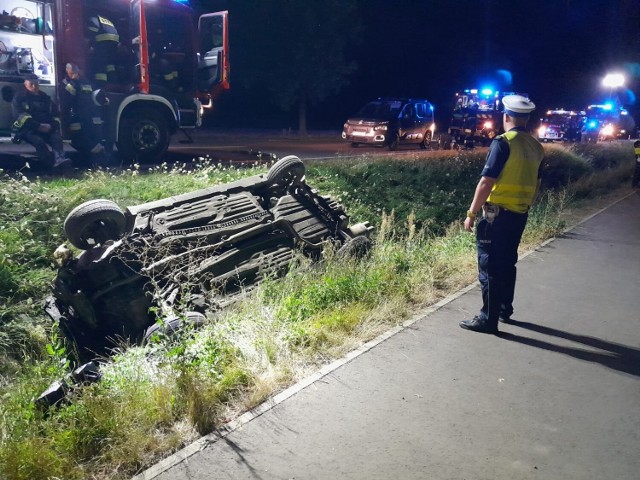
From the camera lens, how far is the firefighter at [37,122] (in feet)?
36.8

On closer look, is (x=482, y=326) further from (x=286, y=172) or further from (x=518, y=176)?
(x=286, y=172)

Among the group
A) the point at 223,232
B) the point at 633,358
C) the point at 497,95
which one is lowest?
the point at 633,358

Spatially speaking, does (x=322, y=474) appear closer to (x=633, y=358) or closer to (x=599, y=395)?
(x=599, y=395)

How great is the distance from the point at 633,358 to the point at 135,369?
389 cm

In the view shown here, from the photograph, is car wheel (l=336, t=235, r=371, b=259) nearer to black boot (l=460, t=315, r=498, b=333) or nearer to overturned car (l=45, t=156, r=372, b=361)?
overturned car (l=45, t=156, r=372, b=361)

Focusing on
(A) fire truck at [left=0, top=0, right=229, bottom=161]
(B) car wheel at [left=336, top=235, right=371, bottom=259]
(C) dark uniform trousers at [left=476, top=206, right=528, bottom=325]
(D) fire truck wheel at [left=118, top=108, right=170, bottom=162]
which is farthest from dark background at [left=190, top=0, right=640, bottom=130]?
(C) dark uniform trousers at [left=476, top=206, right=528, bottom=325]

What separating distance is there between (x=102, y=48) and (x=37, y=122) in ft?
7.09

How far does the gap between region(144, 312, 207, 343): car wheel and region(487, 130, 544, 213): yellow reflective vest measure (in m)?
2.76

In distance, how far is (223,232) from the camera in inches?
263

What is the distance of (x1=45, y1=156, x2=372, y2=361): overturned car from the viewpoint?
568 centimetres

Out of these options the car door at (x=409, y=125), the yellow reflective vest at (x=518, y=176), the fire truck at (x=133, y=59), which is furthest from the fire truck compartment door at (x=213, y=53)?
the car door at (x=409, y=125)

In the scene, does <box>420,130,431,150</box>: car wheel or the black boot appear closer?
the black boot

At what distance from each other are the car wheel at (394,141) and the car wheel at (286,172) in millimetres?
14540

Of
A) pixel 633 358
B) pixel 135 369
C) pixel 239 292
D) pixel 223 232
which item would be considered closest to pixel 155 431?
pixel 135 369
